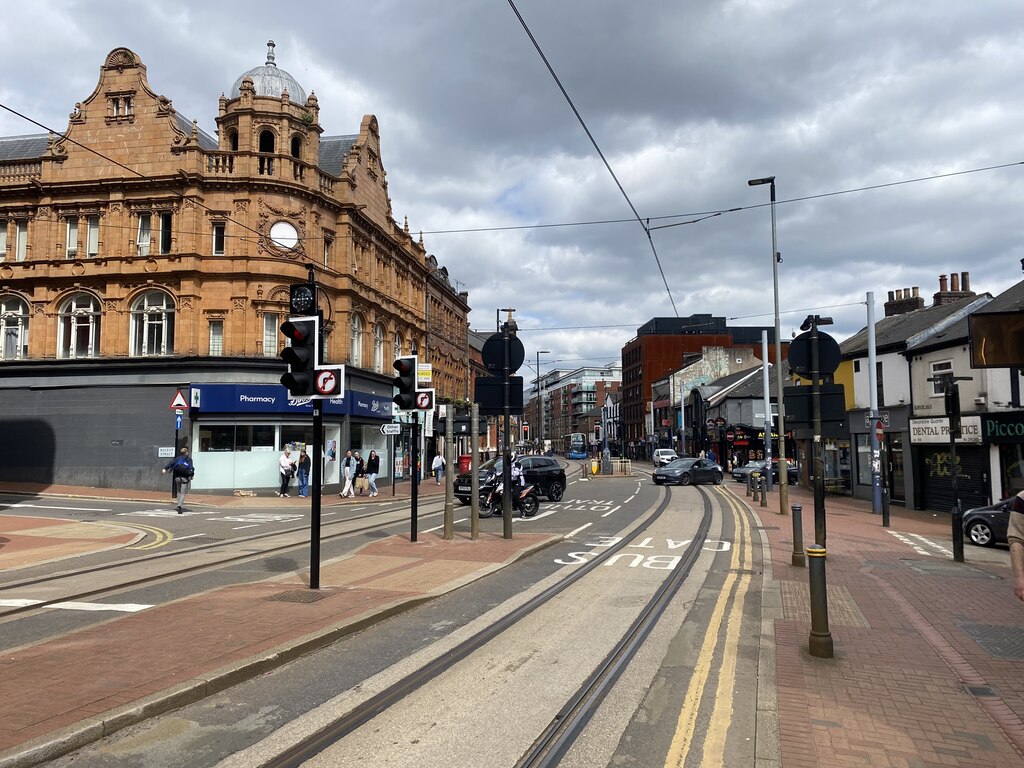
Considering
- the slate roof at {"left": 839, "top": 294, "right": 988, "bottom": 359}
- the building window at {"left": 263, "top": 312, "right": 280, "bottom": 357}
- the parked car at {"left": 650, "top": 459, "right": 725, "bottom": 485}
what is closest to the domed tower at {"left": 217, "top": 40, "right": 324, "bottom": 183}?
the building window at {"left": 263, "top": 312, "right": 280, "bottom": 357}

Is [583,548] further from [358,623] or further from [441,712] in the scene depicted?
[441,712]

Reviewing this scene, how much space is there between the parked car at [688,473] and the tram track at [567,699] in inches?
1041

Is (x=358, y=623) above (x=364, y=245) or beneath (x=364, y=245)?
beneath

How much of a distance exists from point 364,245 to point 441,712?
1246 inches

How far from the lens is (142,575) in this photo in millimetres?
10227

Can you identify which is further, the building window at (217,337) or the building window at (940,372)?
the building window at (217,337)

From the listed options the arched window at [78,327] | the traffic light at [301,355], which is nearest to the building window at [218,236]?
the arched window at [78,327]

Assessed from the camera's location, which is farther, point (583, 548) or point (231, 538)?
point (231, 538)

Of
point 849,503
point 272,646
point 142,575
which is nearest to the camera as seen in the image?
point 272,646

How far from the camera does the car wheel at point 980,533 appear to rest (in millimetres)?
14884

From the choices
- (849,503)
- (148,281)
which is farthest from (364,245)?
(849,503)

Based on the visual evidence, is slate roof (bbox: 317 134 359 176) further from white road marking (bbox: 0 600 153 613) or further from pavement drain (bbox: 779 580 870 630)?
pavement drain (bbox: 779 580 870 630)

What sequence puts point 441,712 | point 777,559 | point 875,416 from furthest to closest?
point 875,416, point 777,559, point 441,712

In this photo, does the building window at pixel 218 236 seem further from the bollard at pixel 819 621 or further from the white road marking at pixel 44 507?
the bollard at pixel 819 621
